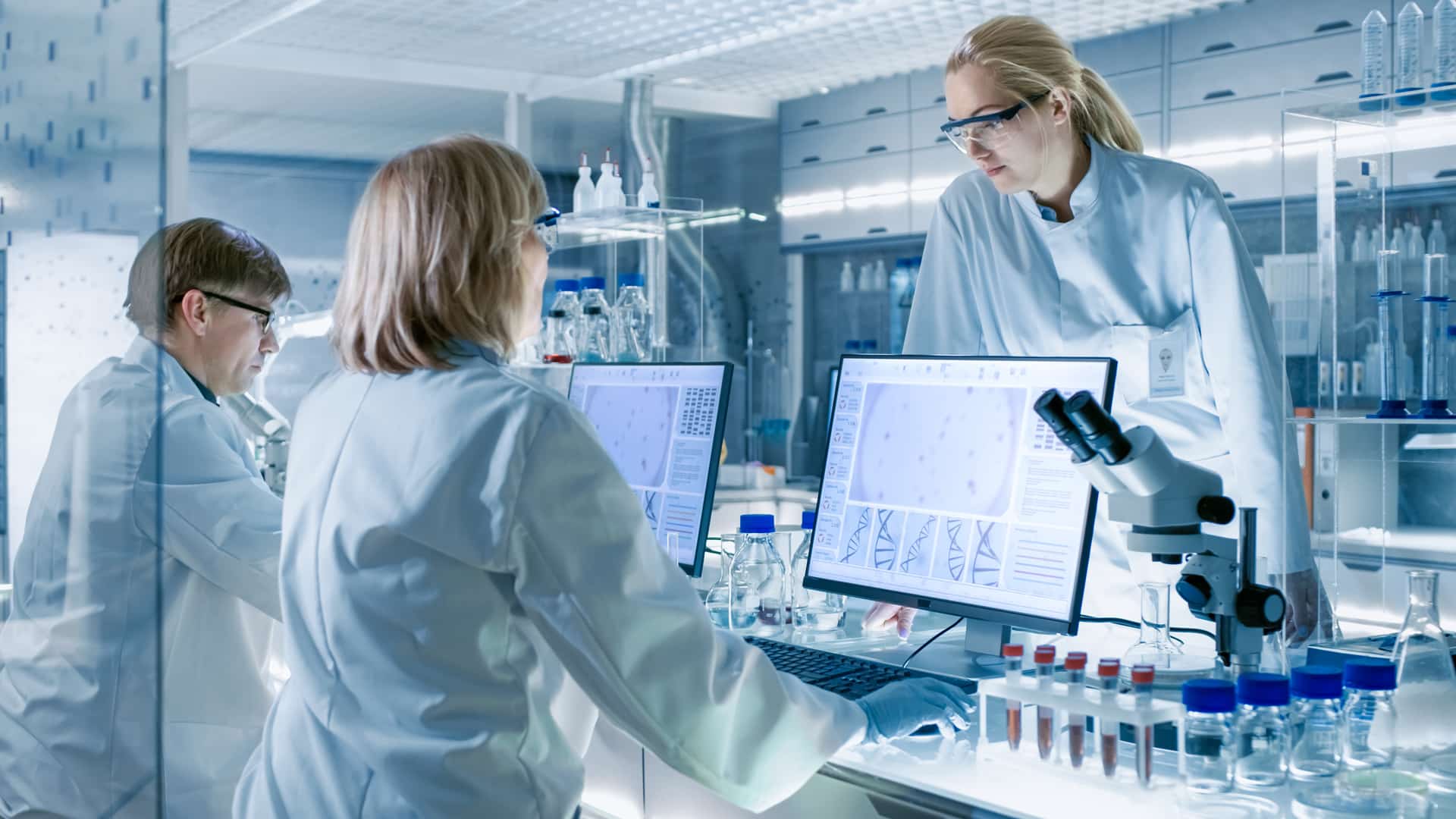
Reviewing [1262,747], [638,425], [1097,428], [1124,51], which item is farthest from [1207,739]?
[1124,51]

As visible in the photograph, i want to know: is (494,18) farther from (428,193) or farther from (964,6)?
(428,193)

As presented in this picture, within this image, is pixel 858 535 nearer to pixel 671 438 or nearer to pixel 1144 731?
pixel 671 438

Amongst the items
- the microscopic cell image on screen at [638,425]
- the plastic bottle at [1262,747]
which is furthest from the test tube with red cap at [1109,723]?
the microscopic cell image on screen at [638,425]

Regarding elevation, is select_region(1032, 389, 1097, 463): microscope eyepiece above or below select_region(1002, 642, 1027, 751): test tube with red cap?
above

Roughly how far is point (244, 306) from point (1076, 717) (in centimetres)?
141

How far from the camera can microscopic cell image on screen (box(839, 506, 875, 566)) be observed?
5.65 ft

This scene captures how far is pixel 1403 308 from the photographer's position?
2203mm

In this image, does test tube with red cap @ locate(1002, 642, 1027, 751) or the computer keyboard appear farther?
the computer keyboard

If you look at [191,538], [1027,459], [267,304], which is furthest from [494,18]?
[1027,459]

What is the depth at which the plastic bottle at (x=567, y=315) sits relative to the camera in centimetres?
291

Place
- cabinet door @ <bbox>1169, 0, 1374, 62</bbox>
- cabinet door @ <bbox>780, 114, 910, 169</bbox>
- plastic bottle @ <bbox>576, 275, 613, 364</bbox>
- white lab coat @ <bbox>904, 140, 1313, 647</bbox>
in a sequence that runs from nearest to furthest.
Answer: white lab coat @ <bbox>904, 140, 1313, 647</bbox>, plastic bottle @ <bbox>576, 275, 613, 364</bbox>, cabinet door @ <bbox>1169, 0, 1374, 62</bbox>, cabinet door @ <bbox>780, 114, 910, 169</bbox>

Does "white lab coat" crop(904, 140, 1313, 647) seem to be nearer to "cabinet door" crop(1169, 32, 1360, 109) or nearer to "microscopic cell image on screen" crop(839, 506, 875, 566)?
"microscopic cell image on screen" crop(839, 506, 875, 566)

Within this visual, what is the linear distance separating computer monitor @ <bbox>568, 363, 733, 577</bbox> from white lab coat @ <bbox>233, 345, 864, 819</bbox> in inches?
30.3

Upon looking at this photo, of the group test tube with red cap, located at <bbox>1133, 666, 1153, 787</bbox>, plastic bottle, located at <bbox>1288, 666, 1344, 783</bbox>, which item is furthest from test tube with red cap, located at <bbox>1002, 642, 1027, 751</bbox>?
plastic bottle, located at <bbox>1288, 666, 1344, 783</bbox>
